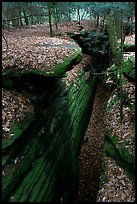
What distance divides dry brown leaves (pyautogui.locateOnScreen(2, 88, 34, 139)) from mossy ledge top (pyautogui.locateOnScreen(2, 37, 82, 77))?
0.57 meters

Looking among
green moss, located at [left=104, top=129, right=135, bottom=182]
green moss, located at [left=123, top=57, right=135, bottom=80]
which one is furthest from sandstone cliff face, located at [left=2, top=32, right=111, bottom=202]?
green moss, located at [left=123, top=57, right=135, bottom=80]

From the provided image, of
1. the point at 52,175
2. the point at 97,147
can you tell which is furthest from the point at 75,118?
the point at 52,175

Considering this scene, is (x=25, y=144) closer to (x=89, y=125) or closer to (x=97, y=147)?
(x=97, y=147)

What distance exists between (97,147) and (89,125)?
1922 mm

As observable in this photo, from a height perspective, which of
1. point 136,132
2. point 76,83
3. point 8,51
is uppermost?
point 8,51

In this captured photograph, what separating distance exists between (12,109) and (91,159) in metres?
5.36

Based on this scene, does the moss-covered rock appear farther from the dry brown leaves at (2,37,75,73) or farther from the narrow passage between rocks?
the dry brown leaves at (2,37,75,73)

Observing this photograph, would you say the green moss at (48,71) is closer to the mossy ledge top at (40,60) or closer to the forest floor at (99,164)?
the mossy ledge top at (40,60)

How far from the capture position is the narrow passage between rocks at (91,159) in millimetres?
10001

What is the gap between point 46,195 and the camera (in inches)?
283

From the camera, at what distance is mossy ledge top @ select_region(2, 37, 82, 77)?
757cm

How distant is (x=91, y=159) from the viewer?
1127cm

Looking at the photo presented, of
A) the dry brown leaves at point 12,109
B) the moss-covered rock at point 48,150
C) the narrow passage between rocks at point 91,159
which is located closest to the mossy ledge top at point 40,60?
the moss-covered rock at point 48,150

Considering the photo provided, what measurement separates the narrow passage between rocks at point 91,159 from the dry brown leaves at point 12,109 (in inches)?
170
